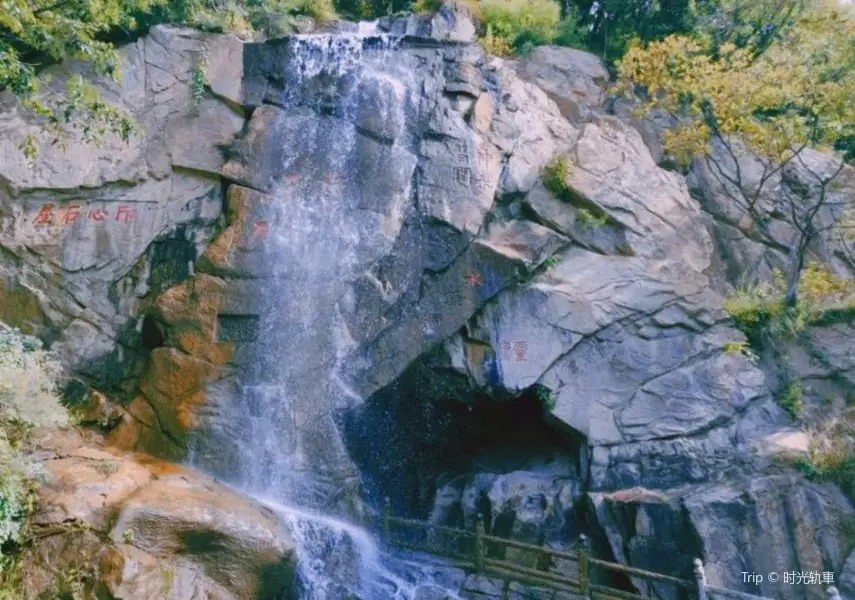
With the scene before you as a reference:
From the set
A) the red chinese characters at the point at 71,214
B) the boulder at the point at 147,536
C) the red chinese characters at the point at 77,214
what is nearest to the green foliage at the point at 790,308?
the boulder at the point at 147,536

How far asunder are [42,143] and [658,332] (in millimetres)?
10525

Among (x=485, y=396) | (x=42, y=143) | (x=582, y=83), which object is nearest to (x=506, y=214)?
(x=485, y=396)

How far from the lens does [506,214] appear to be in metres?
11.7

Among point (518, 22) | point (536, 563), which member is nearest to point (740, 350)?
point (536, 563)

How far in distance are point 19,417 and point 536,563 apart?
7.30 metres

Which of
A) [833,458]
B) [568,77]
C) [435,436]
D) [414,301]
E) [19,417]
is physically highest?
[568,77]

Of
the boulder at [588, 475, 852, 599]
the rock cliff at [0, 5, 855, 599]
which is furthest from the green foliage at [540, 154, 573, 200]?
the boulder at [588, 475, 852, 599]

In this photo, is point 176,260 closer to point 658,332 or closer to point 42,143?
point 42,143

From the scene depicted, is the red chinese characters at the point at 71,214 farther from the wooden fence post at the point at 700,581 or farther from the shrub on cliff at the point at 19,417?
the wooden fence post at the point at 700,581

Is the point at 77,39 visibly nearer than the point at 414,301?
Yes

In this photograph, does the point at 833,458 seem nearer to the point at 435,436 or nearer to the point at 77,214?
the point at 435,436

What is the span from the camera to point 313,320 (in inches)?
418

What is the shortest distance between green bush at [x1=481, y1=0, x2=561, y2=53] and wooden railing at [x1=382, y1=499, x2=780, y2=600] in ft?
33.3

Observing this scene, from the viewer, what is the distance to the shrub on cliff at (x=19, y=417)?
23.4ft
